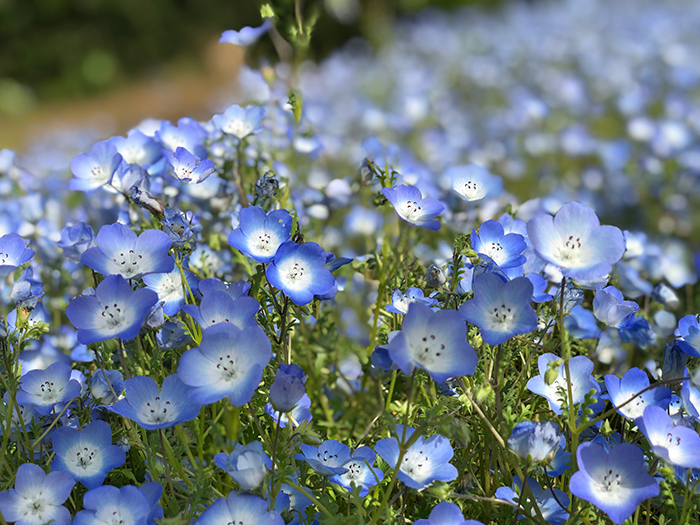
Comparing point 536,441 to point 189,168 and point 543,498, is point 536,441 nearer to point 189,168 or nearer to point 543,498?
point 543,498

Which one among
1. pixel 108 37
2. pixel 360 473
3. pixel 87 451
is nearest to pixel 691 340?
pixel 360 473

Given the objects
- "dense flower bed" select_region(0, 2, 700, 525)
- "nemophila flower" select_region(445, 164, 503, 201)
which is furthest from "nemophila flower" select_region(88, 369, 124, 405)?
"nemophila flower" select_region(445, 164, 503, 201)

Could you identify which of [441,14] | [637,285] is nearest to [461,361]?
[637,285]

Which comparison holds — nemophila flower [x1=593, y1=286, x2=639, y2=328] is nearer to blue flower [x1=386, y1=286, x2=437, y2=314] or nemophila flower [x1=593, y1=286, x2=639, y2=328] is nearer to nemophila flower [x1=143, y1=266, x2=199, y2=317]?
blue flower [x1=386, y1=286, x2=437, y2=314]

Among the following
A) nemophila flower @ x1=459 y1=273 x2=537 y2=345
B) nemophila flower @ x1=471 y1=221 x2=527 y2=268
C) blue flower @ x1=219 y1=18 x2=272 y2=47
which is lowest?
nemophila flower @ x1=471 y1=221 x2=527 y2=268

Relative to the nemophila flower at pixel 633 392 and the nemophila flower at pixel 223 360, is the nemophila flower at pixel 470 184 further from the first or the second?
the nemophila flower at pixel 223 360

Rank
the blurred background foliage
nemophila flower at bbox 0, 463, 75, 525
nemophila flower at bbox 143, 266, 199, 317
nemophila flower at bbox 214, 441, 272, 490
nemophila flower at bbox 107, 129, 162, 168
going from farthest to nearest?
the blurred background foliage
nemophila flower at bbox 107, 129, 162, 168
nemophila flower at bbox 143, 266, 199, 317
nemophila flower at bbox 0, 463, 75, 525
nemophila flower at bbox 214, 441, 272, 490

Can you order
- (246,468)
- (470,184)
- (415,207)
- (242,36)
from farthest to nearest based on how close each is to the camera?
(242,36), (470,184), (415,207), (246,468)

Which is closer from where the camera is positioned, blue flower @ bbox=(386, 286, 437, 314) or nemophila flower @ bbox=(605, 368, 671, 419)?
nemophila flower @ bbox=(605, 368, 671, 419)
